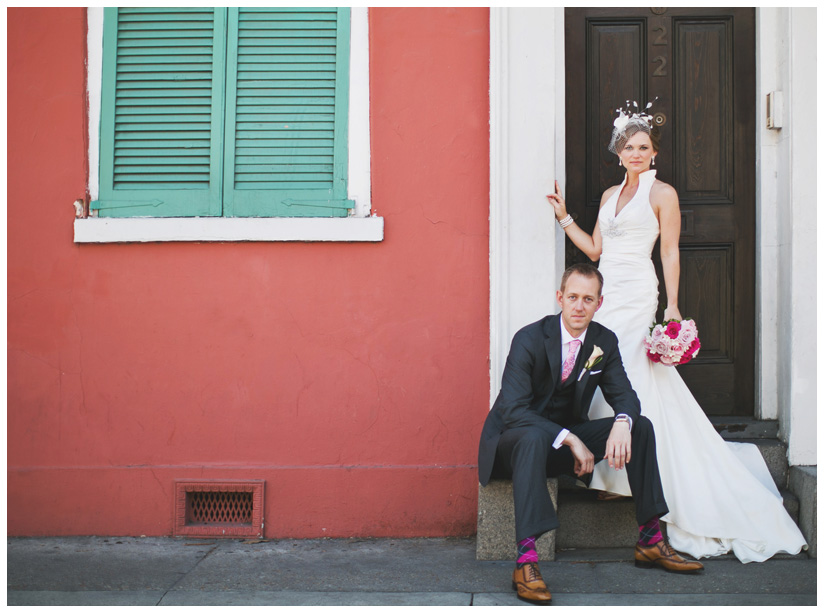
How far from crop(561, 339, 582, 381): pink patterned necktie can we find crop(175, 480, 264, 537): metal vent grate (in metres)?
1.86

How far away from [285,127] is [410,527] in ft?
7.96

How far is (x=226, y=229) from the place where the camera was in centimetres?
445

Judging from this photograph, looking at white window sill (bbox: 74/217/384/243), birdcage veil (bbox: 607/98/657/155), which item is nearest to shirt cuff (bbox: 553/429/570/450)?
white window sill (bbox: 74/217/384/243)

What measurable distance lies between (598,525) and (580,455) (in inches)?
31.7

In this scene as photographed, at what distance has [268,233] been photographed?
4441mm

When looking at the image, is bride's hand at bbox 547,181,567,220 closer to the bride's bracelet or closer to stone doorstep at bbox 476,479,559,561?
the bride's bracelet

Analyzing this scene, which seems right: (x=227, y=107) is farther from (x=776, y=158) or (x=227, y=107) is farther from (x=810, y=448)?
(x=810, y=448)

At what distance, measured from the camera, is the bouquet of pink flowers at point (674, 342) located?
155 inches

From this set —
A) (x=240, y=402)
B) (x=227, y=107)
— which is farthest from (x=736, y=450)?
(x=227, y=107)

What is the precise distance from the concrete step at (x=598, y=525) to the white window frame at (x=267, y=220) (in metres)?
1.87

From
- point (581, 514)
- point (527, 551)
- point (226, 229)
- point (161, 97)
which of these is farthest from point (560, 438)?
point (161, 97)

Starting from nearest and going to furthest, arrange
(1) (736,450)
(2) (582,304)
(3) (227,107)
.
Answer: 1. (2) (582,304)
2. (1) (736,450)
3. (3) (227,107)

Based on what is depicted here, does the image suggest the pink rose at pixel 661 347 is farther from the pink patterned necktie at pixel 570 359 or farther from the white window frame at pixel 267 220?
the white window frame at pixel 267 220

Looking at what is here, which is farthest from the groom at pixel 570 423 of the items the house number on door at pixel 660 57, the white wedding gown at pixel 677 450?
the house number on door at pixel 660 57
